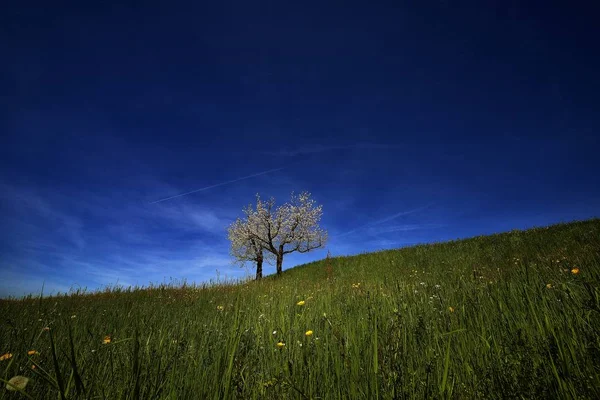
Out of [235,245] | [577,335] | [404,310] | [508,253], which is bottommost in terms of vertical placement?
[577,335]

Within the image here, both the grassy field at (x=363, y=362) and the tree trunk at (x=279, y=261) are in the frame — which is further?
the tree trunk at (x=279, y=261)

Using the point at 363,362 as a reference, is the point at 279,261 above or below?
above

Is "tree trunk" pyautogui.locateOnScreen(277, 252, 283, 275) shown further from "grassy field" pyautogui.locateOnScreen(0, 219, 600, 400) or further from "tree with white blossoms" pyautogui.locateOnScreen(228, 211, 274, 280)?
"grassy field" pyautogui.locateOnScreen(0, 219, 600, 400)

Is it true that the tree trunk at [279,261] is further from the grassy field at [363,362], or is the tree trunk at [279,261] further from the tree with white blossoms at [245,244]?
the grassy field at [363,362]

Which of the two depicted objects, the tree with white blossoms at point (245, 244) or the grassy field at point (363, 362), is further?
the tree with white blossoms at point (245, 244)

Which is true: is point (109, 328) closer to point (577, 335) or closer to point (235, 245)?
point (577, 335)

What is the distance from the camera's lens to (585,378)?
6.35ft

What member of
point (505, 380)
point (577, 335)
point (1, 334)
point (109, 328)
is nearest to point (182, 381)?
point (505, 380)

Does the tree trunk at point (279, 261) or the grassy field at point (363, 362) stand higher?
the tree trunk at point (279, 261)

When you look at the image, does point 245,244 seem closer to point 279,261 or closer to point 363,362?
point 279,261

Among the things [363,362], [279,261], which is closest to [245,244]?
[279,261]

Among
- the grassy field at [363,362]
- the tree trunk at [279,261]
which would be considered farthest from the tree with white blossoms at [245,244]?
the grassy field at [363,362]

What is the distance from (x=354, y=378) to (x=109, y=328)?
217 inches

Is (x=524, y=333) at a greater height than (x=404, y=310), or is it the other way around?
(x=404, y=310)
